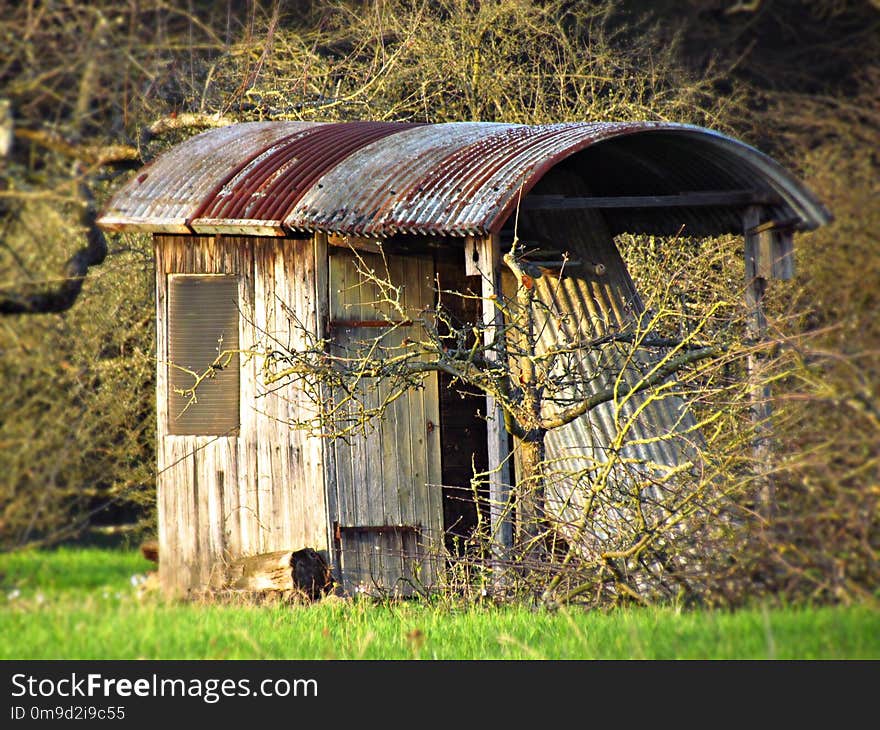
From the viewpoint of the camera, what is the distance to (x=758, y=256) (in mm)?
11609

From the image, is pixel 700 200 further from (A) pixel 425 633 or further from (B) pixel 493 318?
(A) pixel 425 633

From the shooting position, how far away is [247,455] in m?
11.4

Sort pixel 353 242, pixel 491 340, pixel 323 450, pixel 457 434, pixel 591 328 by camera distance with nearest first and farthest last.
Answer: pixel 491 340
pixel 353 242
pixel 323 450
pixel 591 328
pixel 457 434

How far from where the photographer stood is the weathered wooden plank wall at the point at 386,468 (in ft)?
36.4

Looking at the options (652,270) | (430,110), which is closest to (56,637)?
(652,270)

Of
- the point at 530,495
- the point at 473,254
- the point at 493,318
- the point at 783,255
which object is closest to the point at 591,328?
the point at 783,255

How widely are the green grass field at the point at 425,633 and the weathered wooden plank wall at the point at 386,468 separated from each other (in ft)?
7.18

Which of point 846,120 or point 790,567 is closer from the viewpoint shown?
point 790,567

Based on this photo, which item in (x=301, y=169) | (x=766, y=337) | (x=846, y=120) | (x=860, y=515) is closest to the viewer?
(x=860, y=515)

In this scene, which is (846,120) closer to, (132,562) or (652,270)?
(652,270)

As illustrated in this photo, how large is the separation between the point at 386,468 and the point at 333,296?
1633mm

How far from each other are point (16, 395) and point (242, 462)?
3.12 meters

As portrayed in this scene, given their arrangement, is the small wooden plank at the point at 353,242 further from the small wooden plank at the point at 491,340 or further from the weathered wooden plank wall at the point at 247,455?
the small wooden plank at the point at 491,340

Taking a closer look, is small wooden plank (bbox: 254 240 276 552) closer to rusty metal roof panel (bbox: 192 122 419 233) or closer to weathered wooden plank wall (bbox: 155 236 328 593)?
weathered wooden plank wall (bbox: 155 236 328 593)
